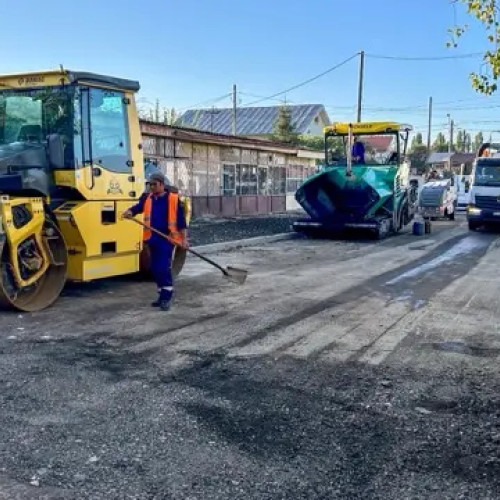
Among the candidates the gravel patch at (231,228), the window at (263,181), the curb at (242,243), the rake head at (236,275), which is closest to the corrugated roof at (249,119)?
the window at (263,181)

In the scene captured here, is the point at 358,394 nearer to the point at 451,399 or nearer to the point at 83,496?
the point at 451,399

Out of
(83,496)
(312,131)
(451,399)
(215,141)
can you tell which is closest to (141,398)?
(83,496)

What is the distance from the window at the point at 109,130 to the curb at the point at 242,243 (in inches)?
229

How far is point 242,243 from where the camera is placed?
1589cm

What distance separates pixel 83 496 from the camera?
317 centimetres

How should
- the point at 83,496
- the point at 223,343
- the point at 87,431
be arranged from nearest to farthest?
1. the point at 83,496
2. the point at 87,431
3. the point at 223,343

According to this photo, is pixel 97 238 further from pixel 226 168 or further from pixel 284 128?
pixel 284 128

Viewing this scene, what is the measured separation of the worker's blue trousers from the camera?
7.60 meters

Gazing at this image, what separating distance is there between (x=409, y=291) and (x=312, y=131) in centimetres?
5000

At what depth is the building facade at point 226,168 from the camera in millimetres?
20312

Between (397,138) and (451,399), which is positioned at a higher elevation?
(397,138)

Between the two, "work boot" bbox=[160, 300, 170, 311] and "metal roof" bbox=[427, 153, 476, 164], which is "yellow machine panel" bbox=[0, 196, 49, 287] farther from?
"metal roof" bbox=[427, 153, 476, 164]

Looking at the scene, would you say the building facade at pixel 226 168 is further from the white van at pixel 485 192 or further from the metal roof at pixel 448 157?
the metal roof at pixel 448 157

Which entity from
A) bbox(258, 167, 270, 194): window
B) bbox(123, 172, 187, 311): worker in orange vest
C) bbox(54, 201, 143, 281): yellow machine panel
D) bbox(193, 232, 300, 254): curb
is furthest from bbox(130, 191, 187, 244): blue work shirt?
bbox(258, 167, 270, 194): window
